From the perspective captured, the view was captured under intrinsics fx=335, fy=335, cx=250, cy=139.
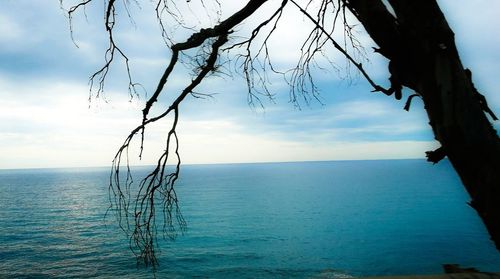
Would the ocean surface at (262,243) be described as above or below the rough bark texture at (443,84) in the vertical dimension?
below

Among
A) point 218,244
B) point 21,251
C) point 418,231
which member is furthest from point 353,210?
point 21,251

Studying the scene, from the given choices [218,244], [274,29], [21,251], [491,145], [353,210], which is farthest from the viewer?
[353,210]

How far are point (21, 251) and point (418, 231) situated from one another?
219 ft

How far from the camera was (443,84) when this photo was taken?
1.54 m

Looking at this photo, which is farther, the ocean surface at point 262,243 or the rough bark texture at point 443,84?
the ocean surface at point 262,243

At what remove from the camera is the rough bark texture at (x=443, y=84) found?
1486 millimetres

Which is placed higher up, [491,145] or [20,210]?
[491,145]

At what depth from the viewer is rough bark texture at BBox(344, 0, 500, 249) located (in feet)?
4.88

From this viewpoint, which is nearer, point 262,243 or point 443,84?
point 443,84

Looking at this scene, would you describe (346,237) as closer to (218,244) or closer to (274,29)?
(218,244)

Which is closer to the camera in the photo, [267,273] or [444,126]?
[444,126]

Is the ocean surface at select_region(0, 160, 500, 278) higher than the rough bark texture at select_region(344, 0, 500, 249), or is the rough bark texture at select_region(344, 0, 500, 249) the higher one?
the rough bark texture at select_region(344, 0, 500, 249)

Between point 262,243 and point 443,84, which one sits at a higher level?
point 443,84

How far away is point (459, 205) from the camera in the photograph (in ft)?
320
